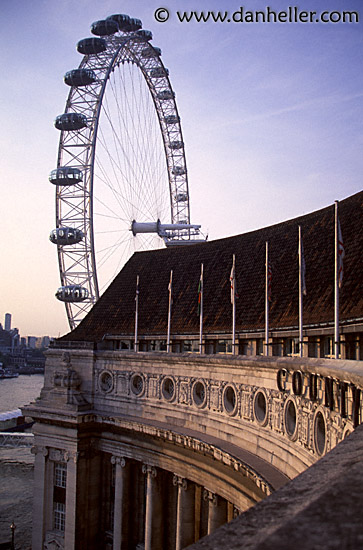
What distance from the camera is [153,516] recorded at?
33594mm

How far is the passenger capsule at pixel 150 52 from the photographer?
2678 inches

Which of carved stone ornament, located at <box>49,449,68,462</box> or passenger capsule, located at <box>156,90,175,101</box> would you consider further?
passenger capsule, located at <box>156,90,175,101</box>

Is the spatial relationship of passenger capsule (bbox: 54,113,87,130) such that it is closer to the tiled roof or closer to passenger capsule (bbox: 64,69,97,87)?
passenger capsule (bbox: 64,69,97,87)

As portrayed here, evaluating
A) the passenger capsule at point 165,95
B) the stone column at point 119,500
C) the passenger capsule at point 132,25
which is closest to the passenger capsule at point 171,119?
the passenger capsule at point 165,95

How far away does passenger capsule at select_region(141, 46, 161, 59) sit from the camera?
6803 centimetres

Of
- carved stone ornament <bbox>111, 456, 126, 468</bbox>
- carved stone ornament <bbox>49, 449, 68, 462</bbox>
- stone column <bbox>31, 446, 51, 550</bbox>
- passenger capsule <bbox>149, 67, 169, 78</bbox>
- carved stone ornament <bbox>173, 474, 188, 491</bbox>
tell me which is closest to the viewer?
carved stone ornament <bbox>173, 474, 188, 491</bbox>

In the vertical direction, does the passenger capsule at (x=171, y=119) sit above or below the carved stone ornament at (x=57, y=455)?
above

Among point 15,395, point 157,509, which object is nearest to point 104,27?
point 157,509

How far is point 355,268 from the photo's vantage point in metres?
24.6

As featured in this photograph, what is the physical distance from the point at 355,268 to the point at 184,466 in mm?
14735

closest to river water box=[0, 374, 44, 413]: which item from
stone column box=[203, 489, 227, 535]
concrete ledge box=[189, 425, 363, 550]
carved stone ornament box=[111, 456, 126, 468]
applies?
carved stone ornament box=[111, 456, 126, 468]

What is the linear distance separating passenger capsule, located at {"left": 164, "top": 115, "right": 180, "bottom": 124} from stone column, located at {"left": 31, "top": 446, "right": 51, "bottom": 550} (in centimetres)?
4775

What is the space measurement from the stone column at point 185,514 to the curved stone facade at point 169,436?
0.18 ft

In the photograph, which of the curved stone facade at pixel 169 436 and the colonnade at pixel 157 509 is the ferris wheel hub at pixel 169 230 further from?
the colonnade at pixel 157 509
